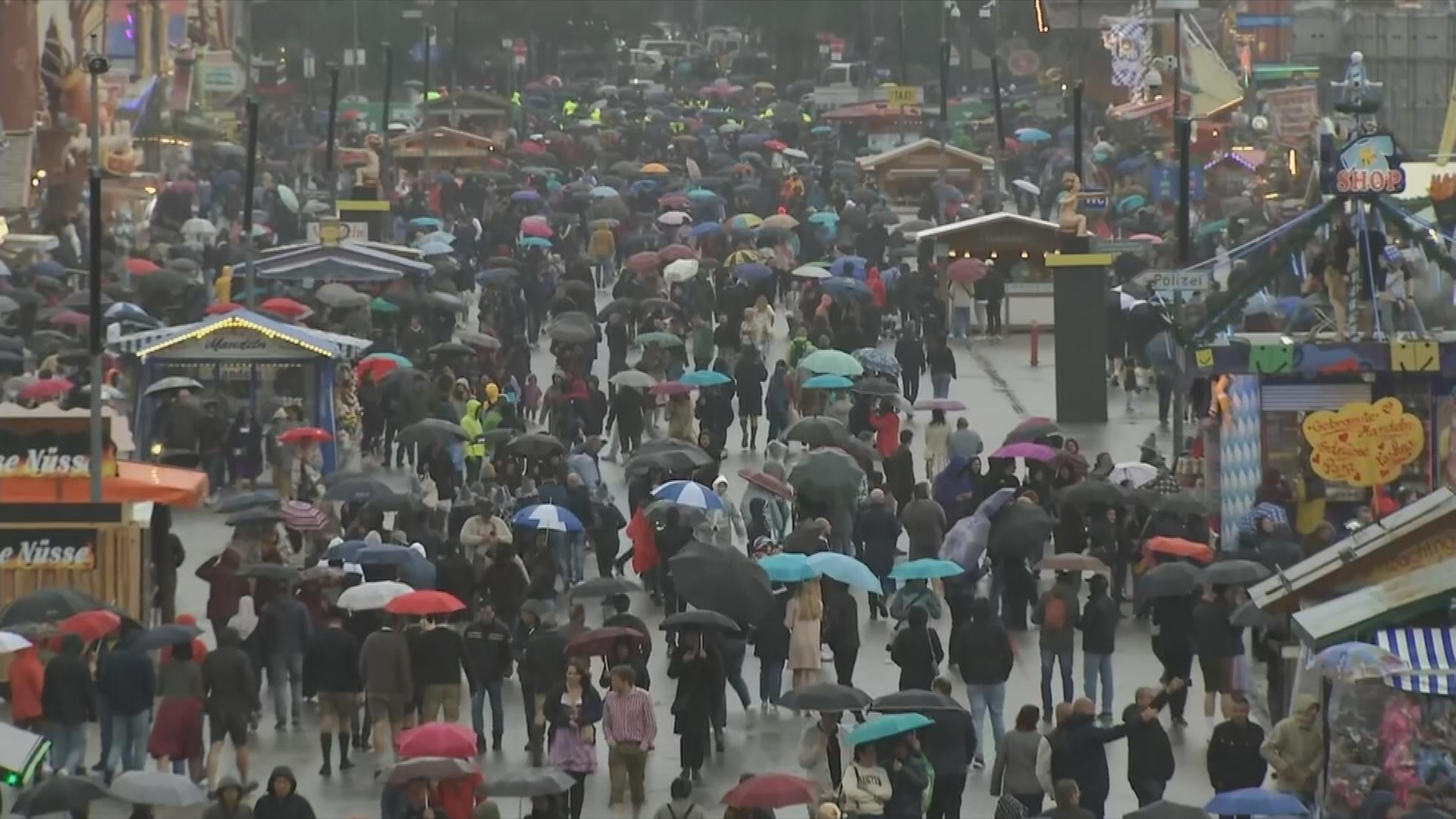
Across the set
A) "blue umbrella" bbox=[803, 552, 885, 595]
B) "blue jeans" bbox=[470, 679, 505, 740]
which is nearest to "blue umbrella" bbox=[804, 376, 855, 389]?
"blue umbrella" bbox=[803, 552, 885, 595]

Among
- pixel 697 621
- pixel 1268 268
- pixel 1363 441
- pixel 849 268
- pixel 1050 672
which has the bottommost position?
pixel 1050 672

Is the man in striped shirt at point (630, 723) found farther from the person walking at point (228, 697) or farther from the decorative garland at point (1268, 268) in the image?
the decorative garland at point (1268, 268)

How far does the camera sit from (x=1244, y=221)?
2044 inches

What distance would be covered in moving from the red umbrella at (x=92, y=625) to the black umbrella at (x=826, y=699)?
173 inches

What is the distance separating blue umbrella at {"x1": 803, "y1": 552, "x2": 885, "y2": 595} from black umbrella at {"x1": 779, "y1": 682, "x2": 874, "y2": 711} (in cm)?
298

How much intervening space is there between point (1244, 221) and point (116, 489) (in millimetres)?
30199

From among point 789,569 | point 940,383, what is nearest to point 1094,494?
point 789,569

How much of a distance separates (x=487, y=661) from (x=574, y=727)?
2.09 meters

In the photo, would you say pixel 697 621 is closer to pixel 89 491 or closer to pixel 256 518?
pixel 256 518

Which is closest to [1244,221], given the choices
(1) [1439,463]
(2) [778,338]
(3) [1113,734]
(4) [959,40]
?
(2) [778,338]

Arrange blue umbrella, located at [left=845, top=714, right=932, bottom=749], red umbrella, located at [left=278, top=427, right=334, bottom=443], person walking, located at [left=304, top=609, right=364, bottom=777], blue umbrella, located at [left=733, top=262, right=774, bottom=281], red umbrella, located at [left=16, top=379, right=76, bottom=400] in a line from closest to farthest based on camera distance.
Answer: blue umbrella, located at [left=845, top=714, right=932, bottom=749] < person walking, located at [left=304, top=609, right=364, bottom=777] < red umbrella, located at [left=278, top=427, right=334, bottom=443] < red umbrella, located at [left=16, top=379, right=76, bottom=400] < blue umbrella, located at [left=733, top=262, right=774, bottom=281]

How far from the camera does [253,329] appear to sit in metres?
33.2

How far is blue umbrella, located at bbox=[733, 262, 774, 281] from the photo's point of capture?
4553 cm

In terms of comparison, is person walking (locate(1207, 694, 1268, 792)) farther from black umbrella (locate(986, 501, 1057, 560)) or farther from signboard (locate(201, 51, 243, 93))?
signboard (locate(201, 51, 243, 93))
